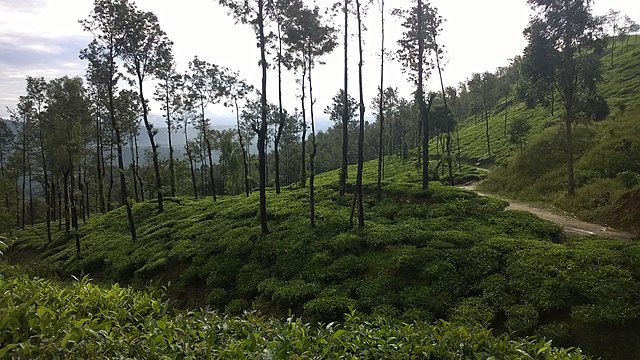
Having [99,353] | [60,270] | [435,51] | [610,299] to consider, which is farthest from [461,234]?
[60,270]

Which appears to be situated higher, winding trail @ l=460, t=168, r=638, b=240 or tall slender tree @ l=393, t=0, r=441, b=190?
tall slender tree @ l=393, t=0, r=441, b=190

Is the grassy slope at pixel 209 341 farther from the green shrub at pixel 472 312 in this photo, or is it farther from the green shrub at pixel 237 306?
the green shrub at pixel 237 306

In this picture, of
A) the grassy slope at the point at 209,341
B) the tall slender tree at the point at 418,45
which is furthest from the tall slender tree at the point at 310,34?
the grassy slope at the point at 209,341

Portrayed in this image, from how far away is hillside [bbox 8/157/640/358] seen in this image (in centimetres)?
1045

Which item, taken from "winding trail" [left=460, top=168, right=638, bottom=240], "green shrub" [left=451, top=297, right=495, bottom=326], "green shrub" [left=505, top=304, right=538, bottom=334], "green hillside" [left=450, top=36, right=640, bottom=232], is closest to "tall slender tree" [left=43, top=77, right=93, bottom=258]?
"green shrub" [left=451, top=297, right=495, bottom=326]

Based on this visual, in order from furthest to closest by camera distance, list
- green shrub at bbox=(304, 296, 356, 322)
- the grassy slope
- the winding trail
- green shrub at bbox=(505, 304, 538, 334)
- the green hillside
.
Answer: the green hillside, the winding trail, green shrub at bbox=(304, 296, 356, 322), green shrub at bbox=(505, 304, 538, 334), the grassy slope

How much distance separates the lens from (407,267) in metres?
14.0

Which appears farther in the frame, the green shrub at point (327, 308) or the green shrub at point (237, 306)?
the green shrub at point (237, 306)

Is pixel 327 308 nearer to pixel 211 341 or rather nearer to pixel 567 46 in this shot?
pixel 211 341

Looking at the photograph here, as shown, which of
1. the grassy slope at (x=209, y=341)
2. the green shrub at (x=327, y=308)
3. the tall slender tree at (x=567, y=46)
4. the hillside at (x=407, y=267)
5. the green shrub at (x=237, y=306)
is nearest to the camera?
the grassy slope at (x=209, y=341)

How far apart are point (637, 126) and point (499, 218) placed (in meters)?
21.0

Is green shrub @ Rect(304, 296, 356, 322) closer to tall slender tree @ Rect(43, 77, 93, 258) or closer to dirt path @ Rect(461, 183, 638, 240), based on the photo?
dirt path @ Rect(461, 183, 638, 240)

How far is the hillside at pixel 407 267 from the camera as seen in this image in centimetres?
1045

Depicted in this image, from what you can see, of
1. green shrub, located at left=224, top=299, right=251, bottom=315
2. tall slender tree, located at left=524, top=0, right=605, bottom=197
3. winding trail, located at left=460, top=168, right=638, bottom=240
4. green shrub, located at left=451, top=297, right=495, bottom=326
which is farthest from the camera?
tall slender tree, located at left=524, top=0, right=605, bottom=197
